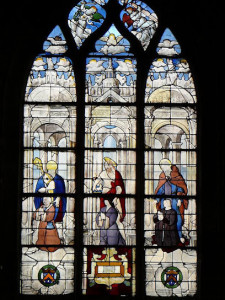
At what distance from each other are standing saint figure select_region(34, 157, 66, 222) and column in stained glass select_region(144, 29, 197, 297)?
0.96 m

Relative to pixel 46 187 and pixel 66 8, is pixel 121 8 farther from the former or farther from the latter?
pixel 46 187

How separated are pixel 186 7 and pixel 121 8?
813 millimetres

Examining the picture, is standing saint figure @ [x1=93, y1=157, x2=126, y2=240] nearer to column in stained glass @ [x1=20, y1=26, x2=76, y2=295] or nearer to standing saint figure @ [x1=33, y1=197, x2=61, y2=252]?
column in stained glass @ [x1=20, y1=26, x2=76, y2=295]

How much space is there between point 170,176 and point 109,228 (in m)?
0.92

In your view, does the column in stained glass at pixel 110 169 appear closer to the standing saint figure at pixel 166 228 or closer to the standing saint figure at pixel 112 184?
the standing saint figure at pixel 112 184

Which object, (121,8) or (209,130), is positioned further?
(121,8)

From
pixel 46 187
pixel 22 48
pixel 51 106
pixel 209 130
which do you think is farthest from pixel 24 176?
pixel 209 130

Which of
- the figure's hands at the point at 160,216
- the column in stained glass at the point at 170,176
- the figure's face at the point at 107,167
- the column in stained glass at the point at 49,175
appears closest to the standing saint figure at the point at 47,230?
the column in stained glass at the point at 49,175

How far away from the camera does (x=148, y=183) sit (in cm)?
988

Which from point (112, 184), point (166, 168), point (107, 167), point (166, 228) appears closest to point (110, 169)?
point (107, 167)

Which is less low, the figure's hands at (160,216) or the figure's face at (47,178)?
the figure's face at (47,178)

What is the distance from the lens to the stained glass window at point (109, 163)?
31.8 feet

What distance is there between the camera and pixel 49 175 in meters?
9.89

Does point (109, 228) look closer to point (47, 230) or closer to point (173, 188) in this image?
point (47, 230)
